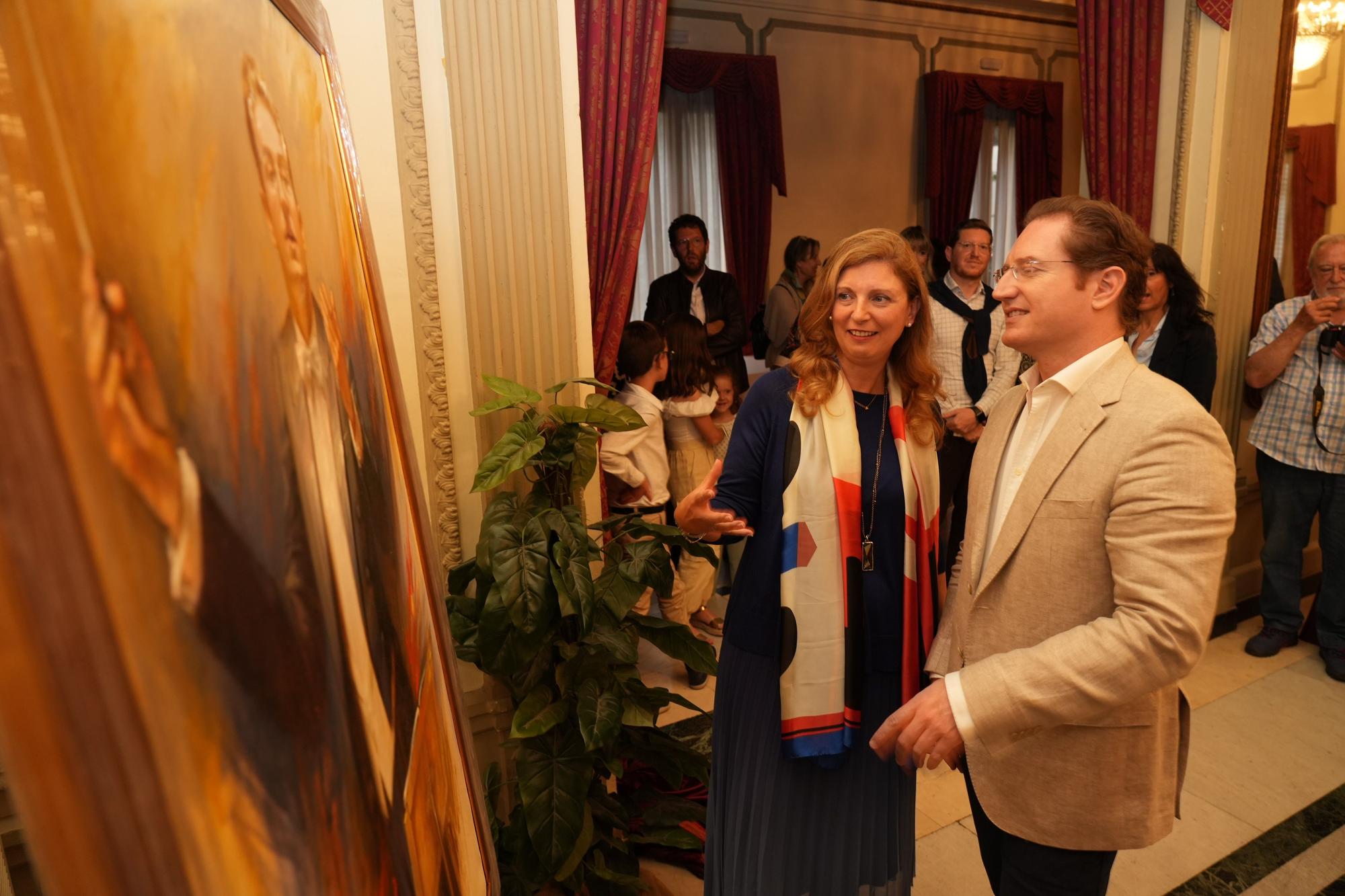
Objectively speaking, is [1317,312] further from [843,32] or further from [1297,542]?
[843,32]

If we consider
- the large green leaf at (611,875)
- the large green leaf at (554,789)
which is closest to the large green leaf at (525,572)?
the large green leaf at (554,789)

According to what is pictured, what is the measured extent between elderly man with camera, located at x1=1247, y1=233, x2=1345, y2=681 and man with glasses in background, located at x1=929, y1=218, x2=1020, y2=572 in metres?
1.24

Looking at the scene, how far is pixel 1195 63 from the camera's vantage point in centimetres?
387

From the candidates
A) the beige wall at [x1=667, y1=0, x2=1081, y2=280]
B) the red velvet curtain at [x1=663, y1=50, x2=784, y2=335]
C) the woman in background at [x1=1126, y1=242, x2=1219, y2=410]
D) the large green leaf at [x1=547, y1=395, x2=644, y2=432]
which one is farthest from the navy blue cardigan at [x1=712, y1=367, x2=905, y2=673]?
the beige wall at [x1=667, y1=0, x2=1081, y2=280]

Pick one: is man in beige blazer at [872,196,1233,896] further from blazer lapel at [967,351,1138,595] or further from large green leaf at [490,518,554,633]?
large green leaf at [490,518,554,633]

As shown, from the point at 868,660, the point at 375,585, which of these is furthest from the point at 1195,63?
the point at 375,585

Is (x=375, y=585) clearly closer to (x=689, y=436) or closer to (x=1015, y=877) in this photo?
(x=1015, y=877)

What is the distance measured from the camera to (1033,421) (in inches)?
61.5

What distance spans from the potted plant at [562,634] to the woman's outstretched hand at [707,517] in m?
0.35

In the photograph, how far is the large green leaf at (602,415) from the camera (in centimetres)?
222

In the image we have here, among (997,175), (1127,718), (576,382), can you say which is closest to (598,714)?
(576,382)

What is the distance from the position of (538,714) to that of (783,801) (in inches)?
25.9

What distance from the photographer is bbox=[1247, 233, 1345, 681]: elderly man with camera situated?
3.77 meters

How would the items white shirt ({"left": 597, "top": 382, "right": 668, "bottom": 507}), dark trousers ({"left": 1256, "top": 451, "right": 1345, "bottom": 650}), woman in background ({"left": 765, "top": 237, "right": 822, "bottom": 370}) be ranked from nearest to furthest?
white shirt ({"left": 597, "top": 382, "right": 668, "bottom": 507})
dark trousers ({"left": 1256, "top": 451, "right": 1345, "bottom": 650})
woman in background ({"left": 765, "top": 237, "right": 822, "bottom": 370})
